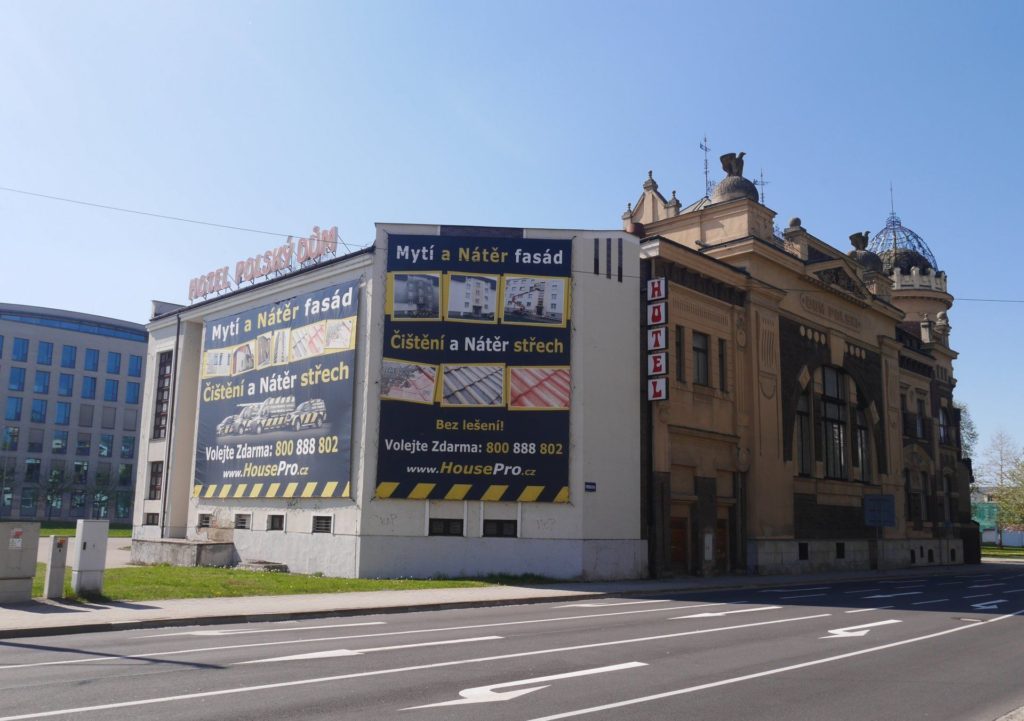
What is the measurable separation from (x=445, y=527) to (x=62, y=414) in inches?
3097

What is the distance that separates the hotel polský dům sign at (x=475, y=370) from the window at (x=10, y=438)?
75.6 metres

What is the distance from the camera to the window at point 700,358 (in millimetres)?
33531

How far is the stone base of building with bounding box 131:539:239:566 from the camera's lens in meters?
31.5

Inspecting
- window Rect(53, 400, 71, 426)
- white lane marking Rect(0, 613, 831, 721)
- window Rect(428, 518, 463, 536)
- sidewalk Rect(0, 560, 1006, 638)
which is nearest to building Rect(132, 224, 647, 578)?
window Rect(428, 518, 463, 536)

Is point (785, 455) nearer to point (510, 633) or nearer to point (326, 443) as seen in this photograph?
point (326, 443)

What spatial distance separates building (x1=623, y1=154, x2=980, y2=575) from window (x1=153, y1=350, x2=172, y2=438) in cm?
2306

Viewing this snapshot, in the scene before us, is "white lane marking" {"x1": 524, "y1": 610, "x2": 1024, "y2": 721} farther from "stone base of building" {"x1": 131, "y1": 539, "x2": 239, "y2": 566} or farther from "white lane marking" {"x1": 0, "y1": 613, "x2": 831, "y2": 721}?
"stone base of building" {"x1": 131, "y1": 539, "x2": 239, "y2": 566}

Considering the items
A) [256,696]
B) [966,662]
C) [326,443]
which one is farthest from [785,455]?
[256,696]

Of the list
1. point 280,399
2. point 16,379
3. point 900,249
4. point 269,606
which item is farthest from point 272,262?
point 16,379

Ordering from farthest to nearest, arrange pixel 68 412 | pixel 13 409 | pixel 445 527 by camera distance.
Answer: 1. pixel 68 412
2. pixel 13 409
3. pixel 445 527

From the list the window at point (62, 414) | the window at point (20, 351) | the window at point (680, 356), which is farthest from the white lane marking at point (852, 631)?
the window at point (62, 414)

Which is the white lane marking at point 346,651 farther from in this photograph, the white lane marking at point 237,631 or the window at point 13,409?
the window at point 13,409

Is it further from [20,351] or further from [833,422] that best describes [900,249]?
[20,351]

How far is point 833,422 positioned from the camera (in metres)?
42.4
